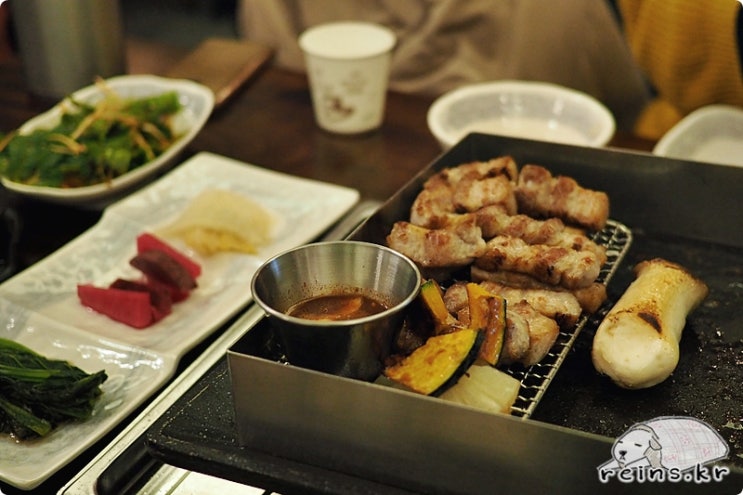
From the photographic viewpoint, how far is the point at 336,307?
76.2 inches

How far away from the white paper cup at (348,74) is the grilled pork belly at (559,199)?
1.15 m

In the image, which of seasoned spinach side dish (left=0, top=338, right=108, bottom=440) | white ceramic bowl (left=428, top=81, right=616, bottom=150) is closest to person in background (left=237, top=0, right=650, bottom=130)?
white ceramic bowl (left=428, top=81, right=616, bottom=150)

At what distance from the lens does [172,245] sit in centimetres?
290

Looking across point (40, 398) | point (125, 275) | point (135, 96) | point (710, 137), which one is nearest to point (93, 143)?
point (135, 96)

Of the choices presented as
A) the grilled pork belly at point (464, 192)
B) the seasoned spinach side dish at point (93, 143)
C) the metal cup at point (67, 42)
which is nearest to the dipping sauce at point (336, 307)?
the grilled pork belly at point (464, 192)

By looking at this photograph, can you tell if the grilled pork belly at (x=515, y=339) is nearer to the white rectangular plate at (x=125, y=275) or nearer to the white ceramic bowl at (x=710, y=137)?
the white rectangular plate at (x=125, y=275)

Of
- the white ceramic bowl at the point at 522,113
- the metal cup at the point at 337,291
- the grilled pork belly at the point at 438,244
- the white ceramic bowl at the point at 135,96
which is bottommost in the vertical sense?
the white ceramic bowl at the point at 135,96

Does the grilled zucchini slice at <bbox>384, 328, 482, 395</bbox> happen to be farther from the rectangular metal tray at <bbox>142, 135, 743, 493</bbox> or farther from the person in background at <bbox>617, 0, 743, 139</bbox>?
the person in background at <bbox>617, 0, 743, 139</bbox>

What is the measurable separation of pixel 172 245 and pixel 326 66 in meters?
1.05

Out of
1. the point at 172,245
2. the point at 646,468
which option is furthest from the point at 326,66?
the point at 646,468

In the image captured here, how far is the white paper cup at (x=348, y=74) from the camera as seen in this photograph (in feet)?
11.3

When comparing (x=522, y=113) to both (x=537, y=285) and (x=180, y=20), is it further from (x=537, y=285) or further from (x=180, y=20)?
(x=180, y=20)

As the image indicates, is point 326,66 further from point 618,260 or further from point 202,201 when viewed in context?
point 618,260

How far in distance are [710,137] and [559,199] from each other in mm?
1206
